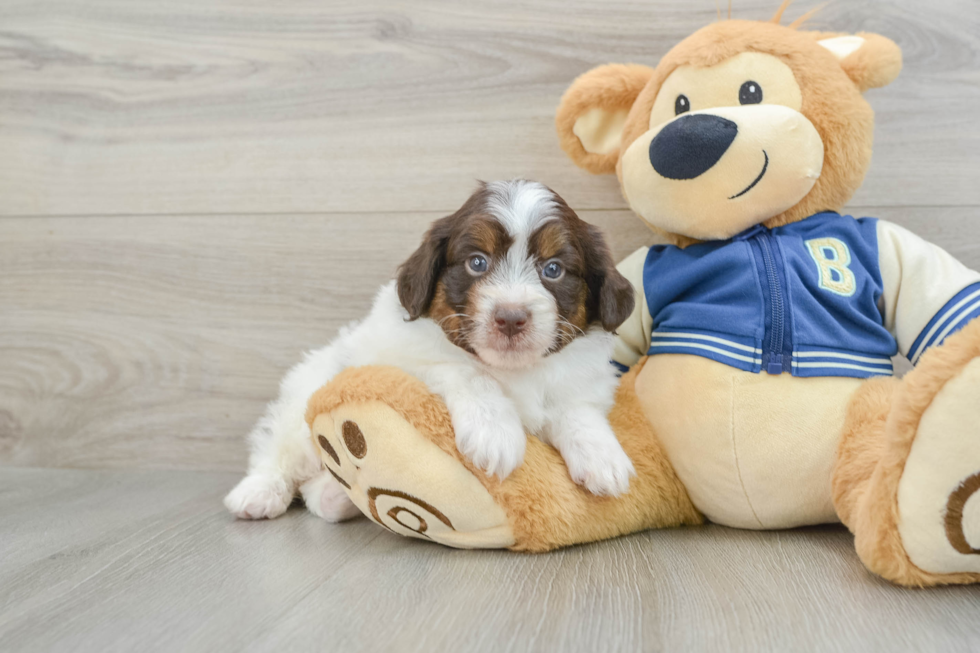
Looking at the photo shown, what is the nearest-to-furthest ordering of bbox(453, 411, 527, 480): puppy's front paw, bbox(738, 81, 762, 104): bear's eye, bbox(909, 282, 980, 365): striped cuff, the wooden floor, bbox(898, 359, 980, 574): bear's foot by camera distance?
bbox(898, 359, 980, 574): bear's foot, bbox(453, 411, 527, 480): puppy's front paw, bbox(909, 282, 980, 365): striped cuff, bbox(738, 81, 762, 104): bear's eye, the wooden floor

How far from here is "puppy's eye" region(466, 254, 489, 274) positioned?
4.59ft

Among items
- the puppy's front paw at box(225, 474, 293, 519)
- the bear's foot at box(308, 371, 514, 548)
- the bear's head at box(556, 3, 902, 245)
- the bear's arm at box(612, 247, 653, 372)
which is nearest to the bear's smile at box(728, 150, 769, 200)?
the bear's head at box(556, 3, 902, 245)

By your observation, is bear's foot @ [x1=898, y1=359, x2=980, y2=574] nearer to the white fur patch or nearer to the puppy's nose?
the puppy's nose

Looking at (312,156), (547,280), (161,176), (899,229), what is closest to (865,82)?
(899,229)

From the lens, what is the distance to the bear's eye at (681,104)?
154 cm

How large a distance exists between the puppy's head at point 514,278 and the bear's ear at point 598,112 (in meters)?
0.35

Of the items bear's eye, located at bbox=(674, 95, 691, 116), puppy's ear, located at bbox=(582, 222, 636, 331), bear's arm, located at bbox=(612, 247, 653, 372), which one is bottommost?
bear's arm, located at bbox=(612, 247, 653, 372)

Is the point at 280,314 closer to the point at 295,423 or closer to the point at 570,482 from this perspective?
the point at 295,423

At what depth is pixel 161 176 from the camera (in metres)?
2.19

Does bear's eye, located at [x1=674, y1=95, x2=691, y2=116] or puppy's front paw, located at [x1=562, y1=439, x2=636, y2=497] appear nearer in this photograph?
puppy's front paw, located at [x1=562, y1=439, x2=636, y2=497]

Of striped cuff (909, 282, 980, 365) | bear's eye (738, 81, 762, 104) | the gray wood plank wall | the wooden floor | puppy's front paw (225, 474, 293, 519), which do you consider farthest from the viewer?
the gray wood plank wall

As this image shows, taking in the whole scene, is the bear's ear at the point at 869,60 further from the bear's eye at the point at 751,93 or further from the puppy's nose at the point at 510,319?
the puppy's nose at the point at 510,319

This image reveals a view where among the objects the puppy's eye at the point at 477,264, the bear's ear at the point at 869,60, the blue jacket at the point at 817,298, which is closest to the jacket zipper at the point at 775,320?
the blue jacket at the point at 817,298

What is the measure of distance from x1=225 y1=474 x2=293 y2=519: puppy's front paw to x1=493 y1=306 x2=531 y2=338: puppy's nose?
777 millimetres
